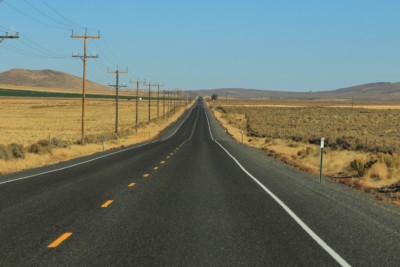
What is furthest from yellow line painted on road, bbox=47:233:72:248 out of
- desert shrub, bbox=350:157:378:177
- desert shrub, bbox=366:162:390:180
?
desert shrub, bbox=350:157:378:177

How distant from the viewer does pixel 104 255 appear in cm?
697

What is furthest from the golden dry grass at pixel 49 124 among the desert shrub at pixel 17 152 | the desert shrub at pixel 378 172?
the desert shrub at pixel 378 172

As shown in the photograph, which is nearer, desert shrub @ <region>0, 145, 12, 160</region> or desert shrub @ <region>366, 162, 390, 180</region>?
desert shrub @ <region>366, 162, 390, 180</region>

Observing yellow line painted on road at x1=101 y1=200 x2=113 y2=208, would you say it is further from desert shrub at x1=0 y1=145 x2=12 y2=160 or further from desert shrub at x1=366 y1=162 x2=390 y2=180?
desert shrub at x1=0 y1=145 x2=12 y2=160

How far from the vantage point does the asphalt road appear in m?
6.96

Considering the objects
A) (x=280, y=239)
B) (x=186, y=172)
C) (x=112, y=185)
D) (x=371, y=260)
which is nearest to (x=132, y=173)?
(x=186, y=172)

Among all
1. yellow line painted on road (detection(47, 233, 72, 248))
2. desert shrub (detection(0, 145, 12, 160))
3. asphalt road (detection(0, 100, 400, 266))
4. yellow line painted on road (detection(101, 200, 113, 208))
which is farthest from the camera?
desert shrub (detection(0, 145, 12, 160))

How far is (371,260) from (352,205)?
5.27 m

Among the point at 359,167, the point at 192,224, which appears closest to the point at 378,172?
the point at 359,167

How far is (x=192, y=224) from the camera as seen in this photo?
928 cm

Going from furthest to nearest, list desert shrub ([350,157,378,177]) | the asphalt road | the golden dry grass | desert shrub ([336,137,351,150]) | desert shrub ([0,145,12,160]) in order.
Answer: the golden dry grass → desert shrub ([336,137,351,150]) → desert shrub ([0,145,12,160]) → desert shrub ([350,157,378,177]) → the asphalt road

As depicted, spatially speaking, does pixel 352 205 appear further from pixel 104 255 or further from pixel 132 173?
pixel 132 173

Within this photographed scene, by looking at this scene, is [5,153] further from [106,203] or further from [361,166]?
[361,166]

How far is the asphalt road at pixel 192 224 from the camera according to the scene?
6.96 meters
